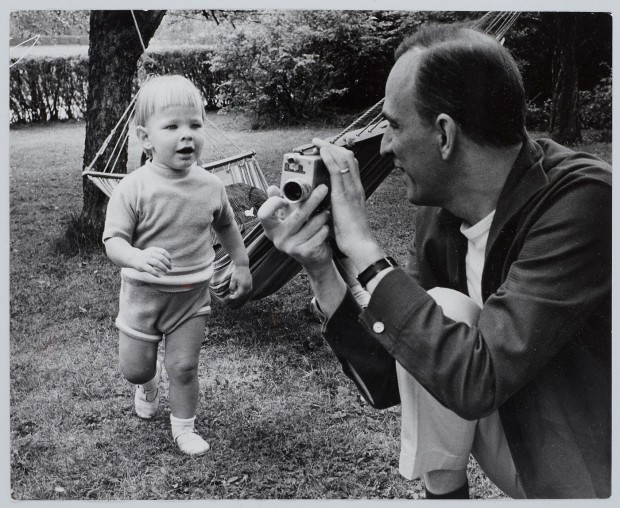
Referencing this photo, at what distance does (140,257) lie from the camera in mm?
1814

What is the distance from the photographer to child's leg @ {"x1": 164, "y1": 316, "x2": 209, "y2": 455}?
80.7 inches

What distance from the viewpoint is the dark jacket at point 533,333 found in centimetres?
114

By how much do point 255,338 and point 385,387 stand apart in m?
1.32

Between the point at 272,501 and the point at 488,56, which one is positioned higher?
the point at 488,56

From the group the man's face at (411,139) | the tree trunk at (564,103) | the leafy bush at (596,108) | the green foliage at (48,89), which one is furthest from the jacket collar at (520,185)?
the tree trunk at (564,103)

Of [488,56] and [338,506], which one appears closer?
[488,56]

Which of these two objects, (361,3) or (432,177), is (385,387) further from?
(361,3)

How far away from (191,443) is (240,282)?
52cm

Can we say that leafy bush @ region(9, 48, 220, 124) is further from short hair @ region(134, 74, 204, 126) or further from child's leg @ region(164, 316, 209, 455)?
child's leg @ region(164, 316, 209, 455)

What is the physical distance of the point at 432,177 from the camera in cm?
129

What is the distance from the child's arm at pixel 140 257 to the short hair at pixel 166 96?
1.29ft

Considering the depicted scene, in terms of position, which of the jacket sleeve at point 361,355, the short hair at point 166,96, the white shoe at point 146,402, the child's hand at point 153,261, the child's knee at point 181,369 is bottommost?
the white shoe at point 146,402

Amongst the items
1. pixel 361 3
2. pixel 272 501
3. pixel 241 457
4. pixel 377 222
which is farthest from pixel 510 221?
pixel 377 222

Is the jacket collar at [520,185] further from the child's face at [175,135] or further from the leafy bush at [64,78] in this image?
the leafy bush at [64,78]
